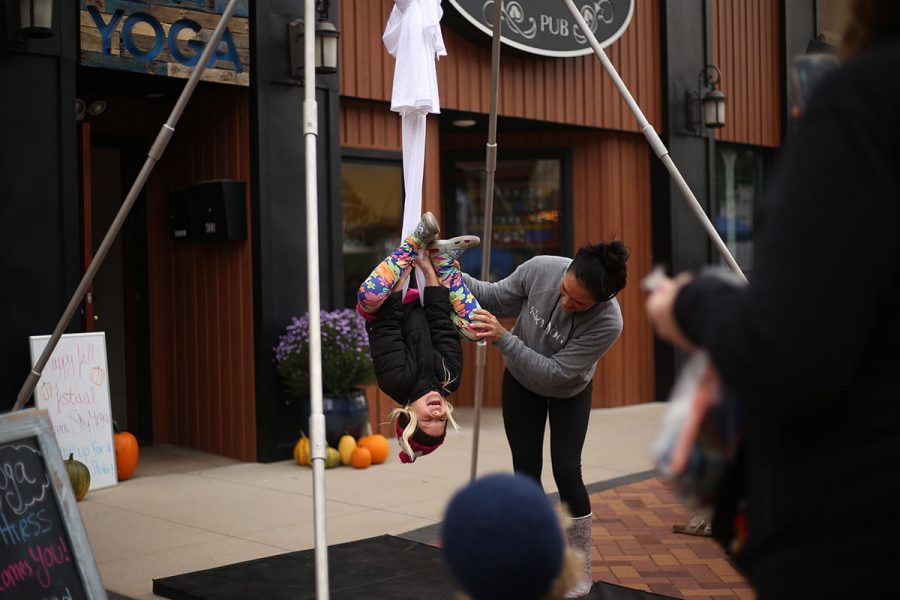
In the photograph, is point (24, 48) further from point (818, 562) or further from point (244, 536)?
point (818, 562)

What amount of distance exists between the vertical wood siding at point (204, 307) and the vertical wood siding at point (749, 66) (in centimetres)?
570

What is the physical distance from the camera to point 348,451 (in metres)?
7.07

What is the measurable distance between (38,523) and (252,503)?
2780 mm

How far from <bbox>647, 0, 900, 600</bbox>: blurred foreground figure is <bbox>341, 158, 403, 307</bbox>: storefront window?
6.77m

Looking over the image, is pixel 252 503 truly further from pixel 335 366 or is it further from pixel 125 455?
A: pixel 335 366

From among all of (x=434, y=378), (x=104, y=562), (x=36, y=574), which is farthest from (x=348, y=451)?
(x=36, y=574)

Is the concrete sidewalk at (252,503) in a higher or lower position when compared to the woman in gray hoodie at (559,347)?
lower

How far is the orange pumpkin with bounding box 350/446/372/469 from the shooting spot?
7.01 m

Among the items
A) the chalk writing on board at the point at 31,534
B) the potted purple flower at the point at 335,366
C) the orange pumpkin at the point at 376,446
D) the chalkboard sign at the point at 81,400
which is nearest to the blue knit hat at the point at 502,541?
the chalk writing on board at the point at 31,534

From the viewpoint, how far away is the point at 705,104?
33.2 feet

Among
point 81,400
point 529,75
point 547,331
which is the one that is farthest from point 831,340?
point 529,75

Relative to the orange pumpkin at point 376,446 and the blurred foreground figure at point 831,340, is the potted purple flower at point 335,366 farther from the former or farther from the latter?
the blurred foreground figure at point 831,340

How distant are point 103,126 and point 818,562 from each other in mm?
7262

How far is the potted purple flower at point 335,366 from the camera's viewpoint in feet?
23.0
